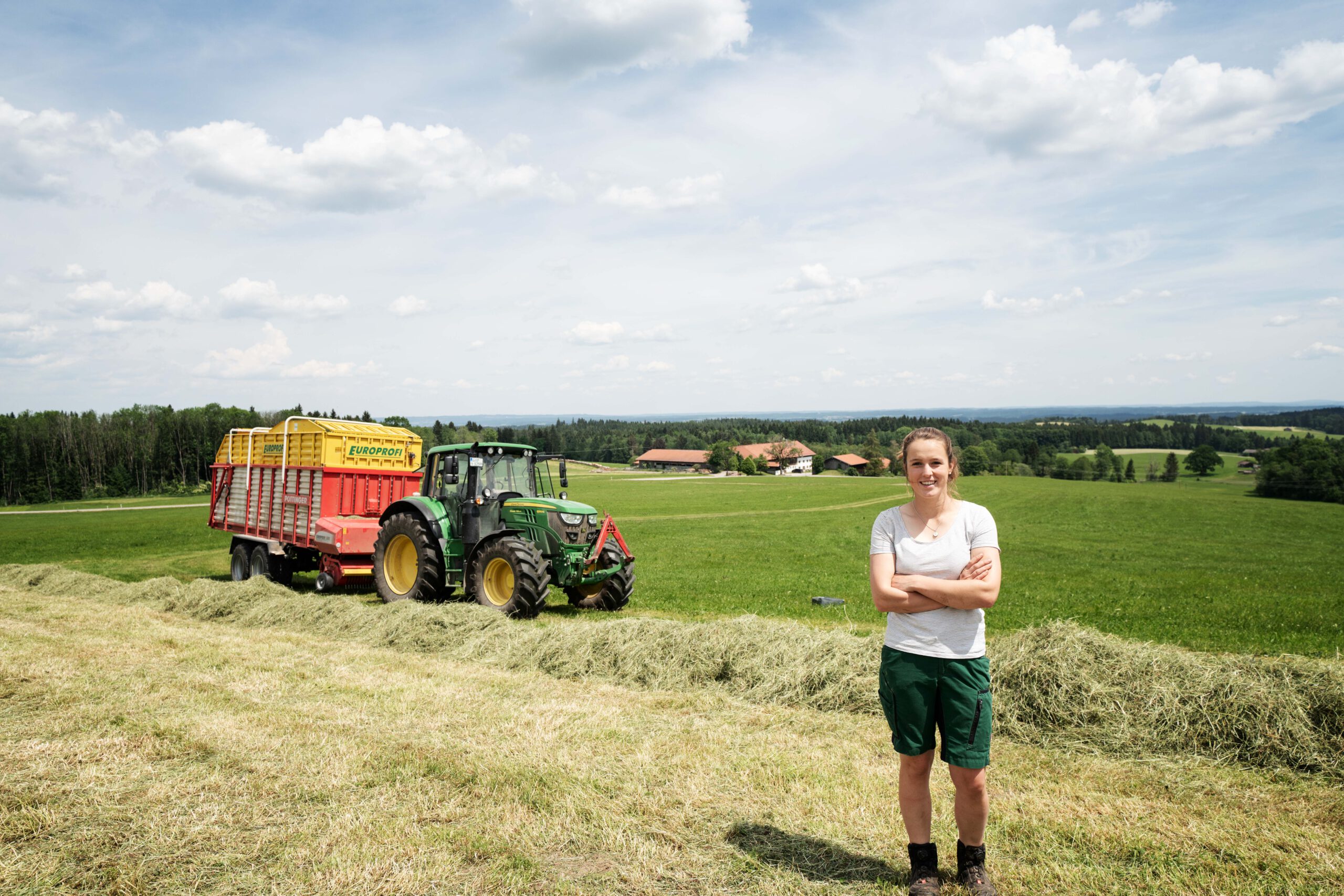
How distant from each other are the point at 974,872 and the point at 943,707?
0.79m

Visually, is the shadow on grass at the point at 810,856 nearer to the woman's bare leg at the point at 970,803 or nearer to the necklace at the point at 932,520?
the woman's bare leg at the point at 970,803

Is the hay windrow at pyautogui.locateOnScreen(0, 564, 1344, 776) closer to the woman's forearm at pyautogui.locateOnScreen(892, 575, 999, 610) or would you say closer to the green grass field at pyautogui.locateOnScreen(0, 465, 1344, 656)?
the green grass field at pyautogui.locateOnScreen(0, 465, 1344, 656)

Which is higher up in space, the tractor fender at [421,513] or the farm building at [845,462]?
the tractor fender at [421,513]

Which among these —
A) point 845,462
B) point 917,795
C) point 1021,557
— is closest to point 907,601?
point 917,795

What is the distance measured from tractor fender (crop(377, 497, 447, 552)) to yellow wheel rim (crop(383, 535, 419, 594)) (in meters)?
0.42

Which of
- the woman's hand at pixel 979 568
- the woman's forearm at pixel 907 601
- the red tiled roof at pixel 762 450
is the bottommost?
the red tiled roof at pixel 762 450

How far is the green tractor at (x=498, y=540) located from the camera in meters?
11.0

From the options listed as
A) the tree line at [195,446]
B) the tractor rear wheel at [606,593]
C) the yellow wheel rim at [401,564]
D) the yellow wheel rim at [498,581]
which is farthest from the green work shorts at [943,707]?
the tree line at [195,446]

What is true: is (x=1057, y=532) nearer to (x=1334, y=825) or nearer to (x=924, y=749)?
(x=1334, y=825)

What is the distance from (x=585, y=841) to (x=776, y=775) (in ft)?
4.59

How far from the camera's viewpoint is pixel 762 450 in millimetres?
113875

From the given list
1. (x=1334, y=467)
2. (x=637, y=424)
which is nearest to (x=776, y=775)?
(x=1334, y=467)

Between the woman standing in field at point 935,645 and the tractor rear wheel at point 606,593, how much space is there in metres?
8.52

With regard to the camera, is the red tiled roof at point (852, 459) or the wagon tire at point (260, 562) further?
the red tiled roof at point (852, 459)
